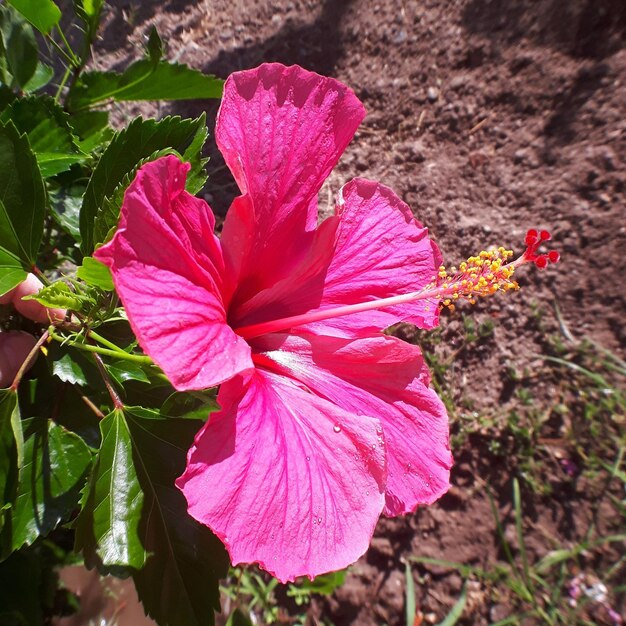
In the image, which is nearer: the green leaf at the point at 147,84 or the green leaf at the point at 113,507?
the green leaf at the point at 113,507

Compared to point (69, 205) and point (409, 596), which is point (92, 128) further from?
point (409, 596)

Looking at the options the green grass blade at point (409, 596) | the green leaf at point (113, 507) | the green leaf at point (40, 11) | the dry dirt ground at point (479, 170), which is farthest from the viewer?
the dry dirt ground at point (479, 170)

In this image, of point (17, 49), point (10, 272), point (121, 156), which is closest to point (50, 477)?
point (10, 272)

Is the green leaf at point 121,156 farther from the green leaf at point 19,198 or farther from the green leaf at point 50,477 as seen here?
the green leaf at point 50,477

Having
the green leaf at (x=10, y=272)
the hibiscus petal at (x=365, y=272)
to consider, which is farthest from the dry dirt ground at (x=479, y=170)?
the green leaf at (x=10, y=272)

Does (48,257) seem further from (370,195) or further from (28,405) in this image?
(370,195)

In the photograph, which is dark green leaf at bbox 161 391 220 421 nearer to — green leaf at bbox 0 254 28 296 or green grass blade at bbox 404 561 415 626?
green leaf at bbox 0 254 28 296

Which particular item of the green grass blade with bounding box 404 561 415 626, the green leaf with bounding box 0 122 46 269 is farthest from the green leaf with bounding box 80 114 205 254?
the green grass blade with bounding box 404 561 415 626

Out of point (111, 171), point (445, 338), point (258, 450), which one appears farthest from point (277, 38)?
point (258, 450)
